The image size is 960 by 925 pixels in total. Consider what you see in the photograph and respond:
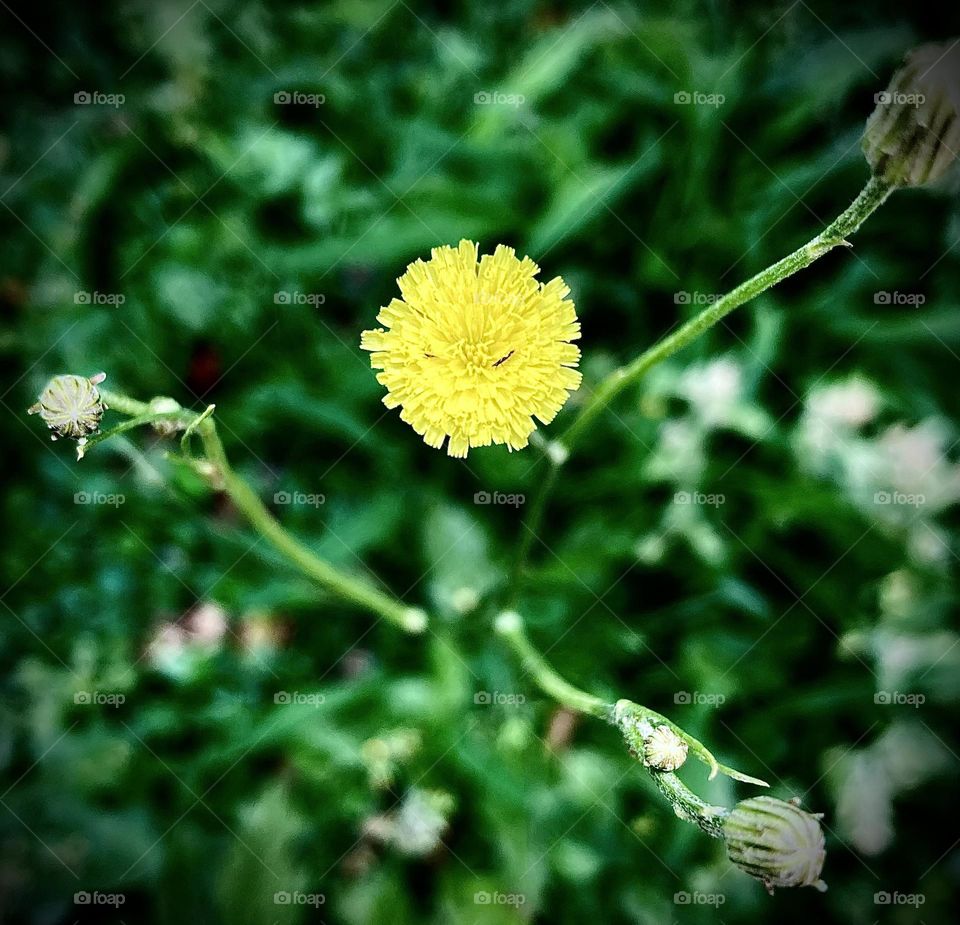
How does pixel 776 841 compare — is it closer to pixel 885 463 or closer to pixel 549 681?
pixel 549 681

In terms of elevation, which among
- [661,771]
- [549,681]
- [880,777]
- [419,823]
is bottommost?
[419,823]

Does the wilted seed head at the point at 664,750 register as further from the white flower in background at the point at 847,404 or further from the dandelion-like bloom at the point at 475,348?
the white flower in background at the point at 847,404

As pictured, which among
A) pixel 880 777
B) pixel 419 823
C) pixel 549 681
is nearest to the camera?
pixel 549 681

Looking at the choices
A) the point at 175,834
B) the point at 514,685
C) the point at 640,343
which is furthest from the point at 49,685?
the point at 640,343

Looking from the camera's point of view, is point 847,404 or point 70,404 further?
point 847,404

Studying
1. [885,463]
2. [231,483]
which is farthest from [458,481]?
[885,463]

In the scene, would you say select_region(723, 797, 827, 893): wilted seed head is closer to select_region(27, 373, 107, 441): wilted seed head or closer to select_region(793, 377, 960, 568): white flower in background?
select_region(27, 373, 107, 441): wilted seed head
